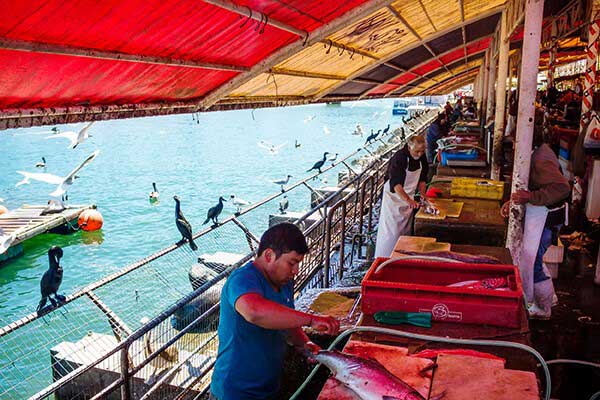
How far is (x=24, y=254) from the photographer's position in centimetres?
2461

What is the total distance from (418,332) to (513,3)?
718 centimetres

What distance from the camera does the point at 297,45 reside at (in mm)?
6695

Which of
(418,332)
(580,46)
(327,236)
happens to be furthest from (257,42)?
(580,46)

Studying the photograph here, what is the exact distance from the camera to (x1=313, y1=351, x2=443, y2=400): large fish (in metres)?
2.20

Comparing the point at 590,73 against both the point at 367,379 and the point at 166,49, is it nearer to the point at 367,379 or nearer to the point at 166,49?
the point at 166,49

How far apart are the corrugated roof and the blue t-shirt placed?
2.33 m

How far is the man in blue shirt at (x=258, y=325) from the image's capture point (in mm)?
2688

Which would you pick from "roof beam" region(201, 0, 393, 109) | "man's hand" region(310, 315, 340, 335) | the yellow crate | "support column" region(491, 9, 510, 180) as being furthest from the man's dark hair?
"support column" region(491, 9, 510, 180)

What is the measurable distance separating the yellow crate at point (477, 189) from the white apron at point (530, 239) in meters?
1.50

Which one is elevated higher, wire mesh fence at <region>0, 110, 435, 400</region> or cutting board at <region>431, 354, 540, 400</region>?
cutting board at <region>431, 354, 540, 400</region>

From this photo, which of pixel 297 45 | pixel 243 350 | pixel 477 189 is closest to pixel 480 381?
pixel 243 350

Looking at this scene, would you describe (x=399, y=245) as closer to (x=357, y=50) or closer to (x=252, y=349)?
(x=252, y=349)

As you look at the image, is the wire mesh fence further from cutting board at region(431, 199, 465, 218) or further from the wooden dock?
the wooden dock

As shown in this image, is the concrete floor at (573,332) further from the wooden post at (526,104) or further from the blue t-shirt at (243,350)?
the blue t-shirt at (243,350)
